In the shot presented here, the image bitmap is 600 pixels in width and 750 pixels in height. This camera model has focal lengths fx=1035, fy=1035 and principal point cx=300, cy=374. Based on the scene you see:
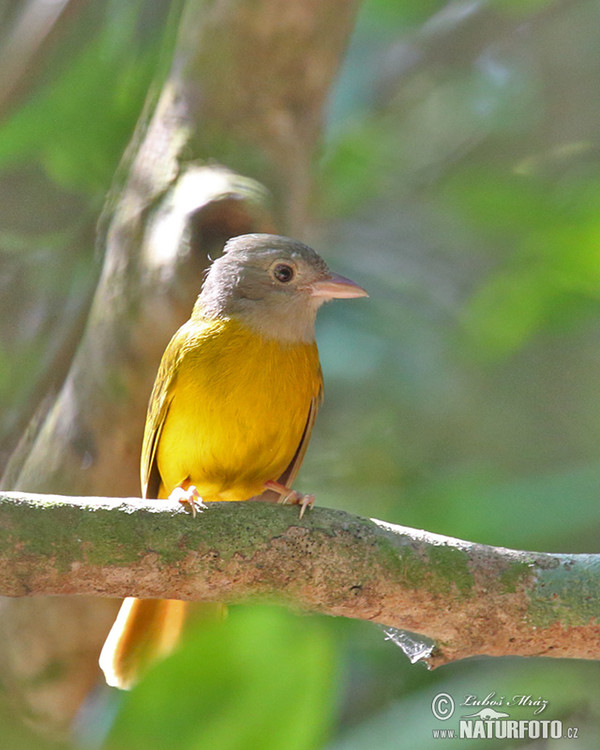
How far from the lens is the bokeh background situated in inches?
191

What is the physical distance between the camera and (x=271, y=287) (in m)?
3.88

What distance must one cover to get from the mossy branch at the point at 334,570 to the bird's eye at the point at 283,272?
1.19 meters

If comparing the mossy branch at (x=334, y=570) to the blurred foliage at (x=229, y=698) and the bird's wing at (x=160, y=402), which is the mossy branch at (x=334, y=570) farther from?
the bird's wing at (x=160, y=402)

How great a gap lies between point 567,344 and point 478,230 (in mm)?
1148

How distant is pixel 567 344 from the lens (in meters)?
6.64

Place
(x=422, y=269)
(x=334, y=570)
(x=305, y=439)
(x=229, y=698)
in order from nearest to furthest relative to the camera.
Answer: (x=229, y=698) → (x=334, y=570) → (x=305, y=439) → (x=422, y=269)

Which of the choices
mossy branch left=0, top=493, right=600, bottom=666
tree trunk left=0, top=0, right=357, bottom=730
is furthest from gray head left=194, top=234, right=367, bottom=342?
mossy branch left=0, top=493, right=600, bottom=666

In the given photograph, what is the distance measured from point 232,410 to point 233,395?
0.05 meters

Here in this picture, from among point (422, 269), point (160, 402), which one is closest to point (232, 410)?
point (160, 402)

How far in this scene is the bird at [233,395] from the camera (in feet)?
11.4

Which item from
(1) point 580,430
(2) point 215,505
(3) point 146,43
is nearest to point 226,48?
(3) point 146,43

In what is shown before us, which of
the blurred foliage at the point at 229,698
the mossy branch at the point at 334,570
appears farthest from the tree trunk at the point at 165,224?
the blurred foliage at the point at 229,698

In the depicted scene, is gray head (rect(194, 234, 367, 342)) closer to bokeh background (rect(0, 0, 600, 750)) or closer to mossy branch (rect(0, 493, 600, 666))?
mossy branch (rect(0, 493, 600, 666))

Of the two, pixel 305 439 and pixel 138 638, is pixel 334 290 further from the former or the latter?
pixel 138 638
